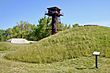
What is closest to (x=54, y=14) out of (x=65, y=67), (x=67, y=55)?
(x=67, y=55)

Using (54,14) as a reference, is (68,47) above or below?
below

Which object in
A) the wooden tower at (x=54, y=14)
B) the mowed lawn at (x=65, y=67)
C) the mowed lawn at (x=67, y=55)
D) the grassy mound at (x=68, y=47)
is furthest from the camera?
the wooden tower at (x=54, y=14)

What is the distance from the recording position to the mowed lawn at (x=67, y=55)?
1482 cm

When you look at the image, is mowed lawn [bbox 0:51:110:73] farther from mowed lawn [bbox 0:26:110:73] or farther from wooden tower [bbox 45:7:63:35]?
wooden tower [bbox 45:7:63:35]

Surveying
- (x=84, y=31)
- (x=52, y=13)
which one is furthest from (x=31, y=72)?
(x=52, y=13)

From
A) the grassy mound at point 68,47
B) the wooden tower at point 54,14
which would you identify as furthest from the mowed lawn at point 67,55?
the wooden tower at point 54,14

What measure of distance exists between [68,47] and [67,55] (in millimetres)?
2009

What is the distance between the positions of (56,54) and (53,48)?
172cm

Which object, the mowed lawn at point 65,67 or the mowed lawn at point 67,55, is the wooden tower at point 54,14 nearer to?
the mowed lawn at point 67,55

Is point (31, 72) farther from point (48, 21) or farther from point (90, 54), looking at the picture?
point (48, 21)

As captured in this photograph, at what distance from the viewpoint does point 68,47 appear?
20.8 m

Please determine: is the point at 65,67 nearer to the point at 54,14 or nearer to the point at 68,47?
the point at 68,47

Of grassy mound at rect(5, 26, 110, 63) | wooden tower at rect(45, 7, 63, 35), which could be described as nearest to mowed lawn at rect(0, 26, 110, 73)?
grassy mound at rect(5, 26, 110, 63)

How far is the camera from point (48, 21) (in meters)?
56.4
